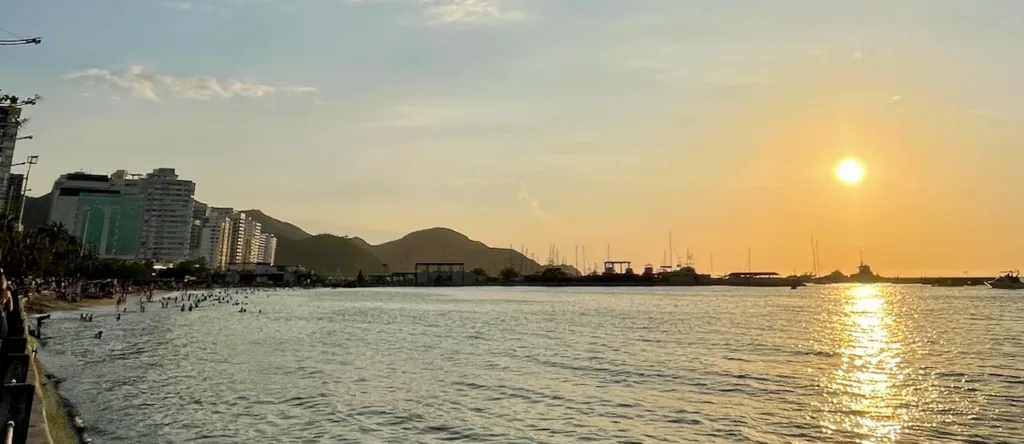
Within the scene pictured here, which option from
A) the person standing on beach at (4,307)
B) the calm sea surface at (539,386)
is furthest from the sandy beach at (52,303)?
the person standing on beach at (4,307)

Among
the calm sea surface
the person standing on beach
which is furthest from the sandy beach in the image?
the person standing on beach

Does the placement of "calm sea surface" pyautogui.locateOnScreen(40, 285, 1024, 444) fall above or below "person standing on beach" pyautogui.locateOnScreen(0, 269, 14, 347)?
below

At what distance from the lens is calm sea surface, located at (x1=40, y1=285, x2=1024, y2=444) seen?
21531 mm

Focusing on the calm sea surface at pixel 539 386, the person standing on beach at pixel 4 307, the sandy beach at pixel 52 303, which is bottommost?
the calm sea surface at pixel 539 386

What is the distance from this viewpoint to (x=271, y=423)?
2258 cm

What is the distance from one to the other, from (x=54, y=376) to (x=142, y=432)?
557 inches

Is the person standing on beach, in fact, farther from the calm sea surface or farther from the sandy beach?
the sandy beach

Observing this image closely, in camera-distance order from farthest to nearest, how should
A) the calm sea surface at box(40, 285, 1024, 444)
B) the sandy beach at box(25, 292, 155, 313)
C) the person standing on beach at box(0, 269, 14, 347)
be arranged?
the sandy beach at box(25, 292, 155, 313), the calm sea surface at box(40, 285, 1024, 444), the person standing on beach at box(0, 269, 14, 347)

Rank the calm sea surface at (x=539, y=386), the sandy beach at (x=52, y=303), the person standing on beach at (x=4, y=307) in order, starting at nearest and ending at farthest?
the person standing on beach at (x=4, y=307)
the calm sea surface at (x=539, y=386)
the sandy beach at (x=52, y=303)

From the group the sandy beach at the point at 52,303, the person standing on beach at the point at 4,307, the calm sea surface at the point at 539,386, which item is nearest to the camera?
the person standing on beach at the point at 4,307

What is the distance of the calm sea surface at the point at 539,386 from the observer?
21531mm

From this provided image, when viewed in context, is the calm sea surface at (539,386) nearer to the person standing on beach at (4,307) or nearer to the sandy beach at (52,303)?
the person standing on beach at (4,307)

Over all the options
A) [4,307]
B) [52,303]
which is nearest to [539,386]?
[4,307]

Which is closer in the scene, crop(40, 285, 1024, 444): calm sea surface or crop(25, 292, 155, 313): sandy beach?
crop(40, 285, 1024, 444): calm sea surface
